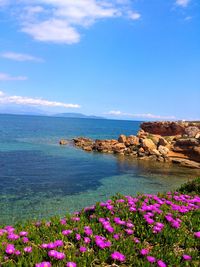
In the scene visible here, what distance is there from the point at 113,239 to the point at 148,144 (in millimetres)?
51331

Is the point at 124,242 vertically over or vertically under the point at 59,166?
over

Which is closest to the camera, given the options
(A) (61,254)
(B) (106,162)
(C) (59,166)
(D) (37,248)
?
(A) (61,254)

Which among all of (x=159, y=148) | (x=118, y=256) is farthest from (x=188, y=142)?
(x=118, y=256)

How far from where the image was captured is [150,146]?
56.8 m

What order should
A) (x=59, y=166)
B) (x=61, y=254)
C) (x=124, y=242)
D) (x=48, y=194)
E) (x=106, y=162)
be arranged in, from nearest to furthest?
1. (x=61, y=254)
2. (x=124, y=242)
3. (x=48, y=194)
4. (x=59, y=166)
5. (x=106, y=162)

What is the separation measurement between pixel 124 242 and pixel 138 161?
43.0m

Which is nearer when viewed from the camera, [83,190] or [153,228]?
[153,228]

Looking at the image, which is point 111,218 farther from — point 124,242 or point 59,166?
point 59,166

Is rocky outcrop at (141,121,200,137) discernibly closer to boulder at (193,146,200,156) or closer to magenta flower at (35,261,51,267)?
boulder at (193,146,200,156)

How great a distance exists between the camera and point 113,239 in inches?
257

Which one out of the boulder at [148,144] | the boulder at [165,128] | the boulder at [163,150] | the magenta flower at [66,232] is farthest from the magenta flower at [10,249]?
the boulder at [165,128]

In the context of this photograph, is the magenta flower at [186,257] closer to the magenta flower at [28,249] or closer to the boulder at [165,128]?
the magenta flower at [28,249]

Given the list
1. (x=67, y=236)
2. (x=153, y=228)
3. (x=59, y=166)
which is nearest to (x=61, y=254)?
(x=67, y=236)

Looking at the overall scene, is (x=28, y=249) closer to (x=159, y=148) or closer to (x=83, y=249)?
(x=83, y=249)
